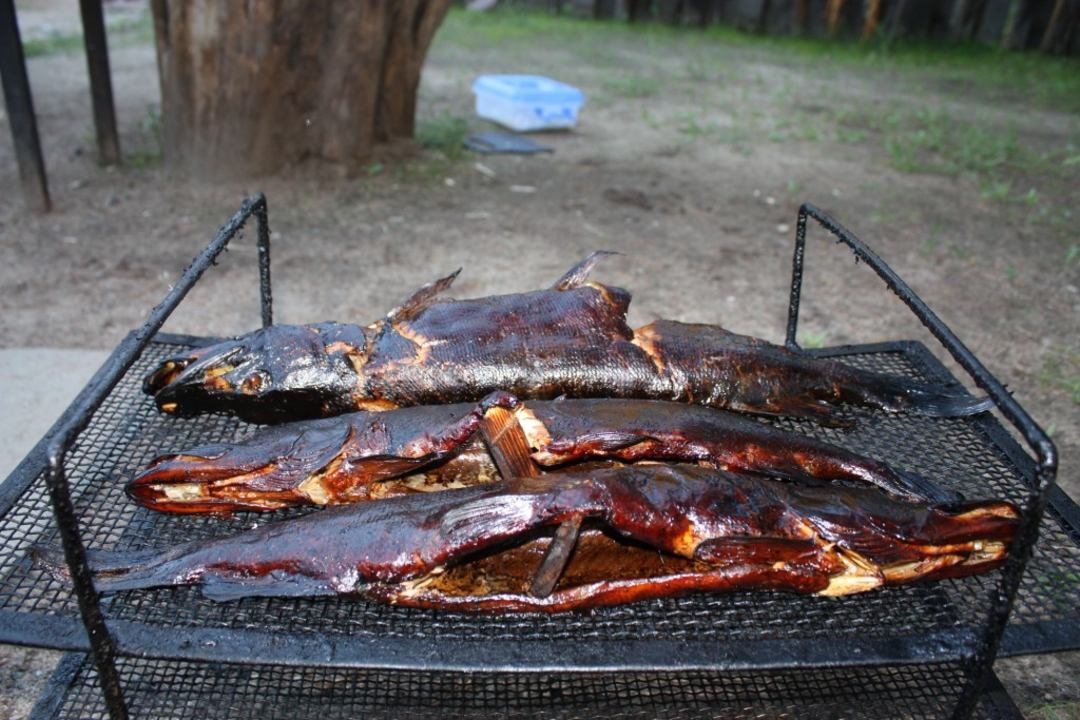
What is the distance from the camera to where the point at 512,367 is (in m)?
2.80

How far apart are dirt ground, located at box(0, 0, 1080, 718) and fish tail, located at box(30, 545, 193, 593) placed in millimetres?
814

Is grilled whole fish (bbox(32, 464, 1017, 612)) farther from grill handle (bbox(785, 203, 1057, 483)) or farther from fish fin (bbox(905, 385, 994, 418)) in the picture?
fish fin (bbox(905, 385, 994, 418))

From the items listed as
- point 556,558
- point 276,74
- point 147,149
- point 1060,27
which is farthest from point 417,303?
point 1060,27

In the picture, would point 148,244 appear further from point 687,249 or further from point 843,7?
point 843,7

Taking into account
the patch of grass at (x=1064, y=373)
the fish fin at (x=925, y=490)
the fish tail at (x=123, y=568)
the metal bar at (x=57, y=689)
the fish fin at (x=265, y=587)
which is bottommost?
the metal bar at (x=57, y=689)

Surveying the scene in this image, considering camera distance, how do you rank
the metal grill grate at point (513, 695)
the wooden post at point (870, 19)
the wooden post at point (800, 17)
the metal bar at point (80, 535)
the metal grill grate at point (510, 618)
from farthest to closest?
the wooden post at point (800, 17)
the wooden post at point (870, 19)
the metal grill grate at point (513, 695)
the metal grill grate at point (510, 618)
the metal bar at point (80, 535)

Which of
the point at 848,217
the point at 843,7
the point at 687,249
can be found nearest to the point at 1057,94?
the point at 843,7

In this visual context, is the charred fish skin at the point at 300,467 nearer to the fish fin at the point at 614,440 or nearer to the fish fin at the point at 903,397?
the fish fin at the point at 614,440

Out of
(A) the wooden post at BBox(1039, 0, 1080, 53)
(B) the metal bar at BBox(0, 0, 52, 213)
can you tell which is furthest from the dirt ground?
(A) the wooden post at BBox(1039, 0, 1080, 53)

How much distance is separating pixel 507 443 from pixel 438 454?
0.19m

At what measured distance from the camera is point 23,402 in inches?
165

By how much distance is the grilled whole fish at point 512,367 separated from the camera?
9.10 ft

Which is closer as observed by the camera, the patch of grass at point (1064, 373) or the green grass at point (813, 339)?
the patch of grass at point (1064, 373)

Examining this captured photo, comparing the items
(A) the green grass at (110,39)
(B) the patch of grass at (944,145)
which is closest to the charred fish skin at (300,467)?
(B) the patch of grass at (944,145)
